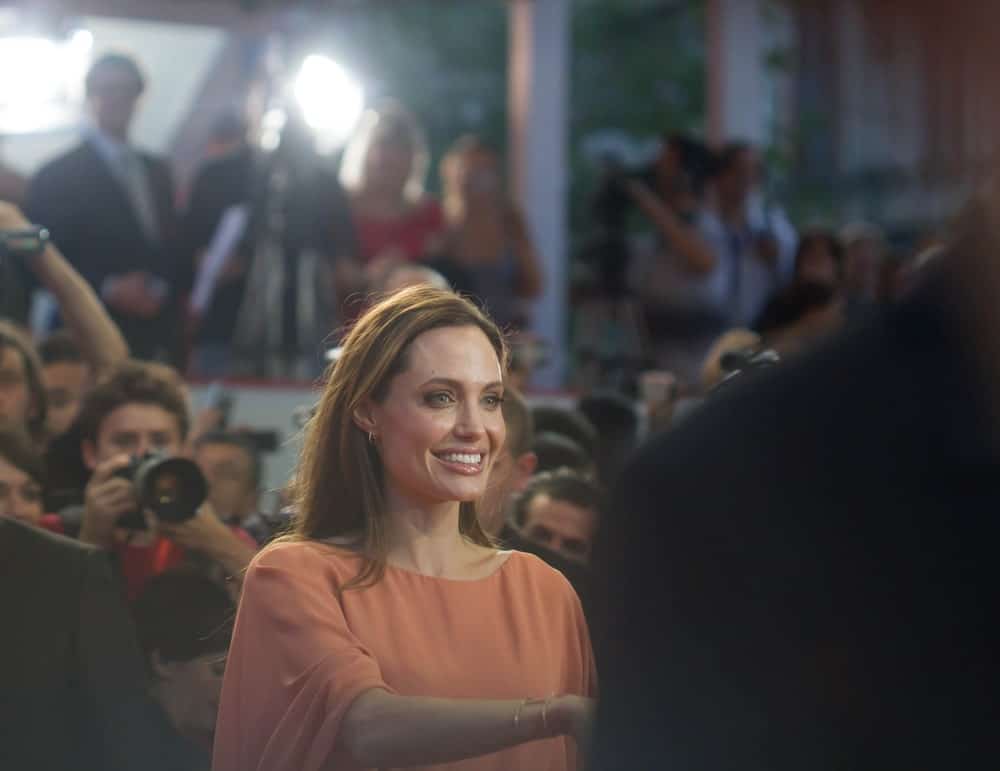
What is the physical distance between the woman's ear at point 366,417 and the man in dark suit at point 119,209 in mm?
2061

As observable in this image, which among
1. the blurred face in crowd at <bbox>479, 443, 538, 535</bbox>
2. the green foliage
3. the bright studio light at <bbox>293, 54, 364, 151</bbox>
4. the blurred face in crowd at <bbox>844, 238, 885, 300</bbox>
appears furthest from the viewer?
the green foliage

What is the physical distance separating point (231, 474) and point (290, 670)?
159cm

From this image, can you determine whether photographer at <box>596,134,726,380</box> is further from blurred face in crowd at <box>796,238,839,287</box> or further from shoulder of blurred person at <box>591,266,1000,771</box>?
shoulder of blurred person at <box>591,266,1000,771</box>

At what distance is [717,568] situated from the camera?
2.62 feet

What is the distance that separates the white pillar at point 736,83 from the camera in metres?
9.95

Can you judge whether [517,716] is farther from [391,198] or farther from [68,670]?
[391,198]

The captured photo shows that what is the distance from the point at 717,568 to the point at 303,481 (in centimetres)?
149

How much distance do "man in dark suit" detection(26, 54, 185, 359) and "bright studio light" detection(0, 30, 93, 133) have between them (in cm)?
112

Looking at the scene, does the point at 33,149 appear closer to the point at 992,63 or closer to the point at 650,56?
the point at 992,63

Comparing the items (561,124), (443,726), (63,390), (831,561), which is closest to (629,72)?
(561,124)

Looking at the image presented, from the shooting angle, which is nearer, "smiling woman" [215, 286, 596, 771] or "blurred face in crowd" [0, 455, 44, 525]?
"smiling woman" [215, 286, 596, 771]

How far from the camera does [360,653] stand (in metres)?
1.96

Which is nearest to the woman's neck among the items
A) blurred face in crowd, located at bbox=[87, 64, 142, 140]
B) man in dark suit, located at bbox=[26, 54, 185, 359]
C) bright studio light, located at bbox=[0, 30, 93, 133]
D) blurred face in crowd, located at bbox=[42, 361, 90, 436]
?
blurred face in crowd, located at bbox=[42, 361, 90, 436]

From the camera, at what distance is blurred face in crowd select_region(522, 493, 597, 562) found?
2953 mm
